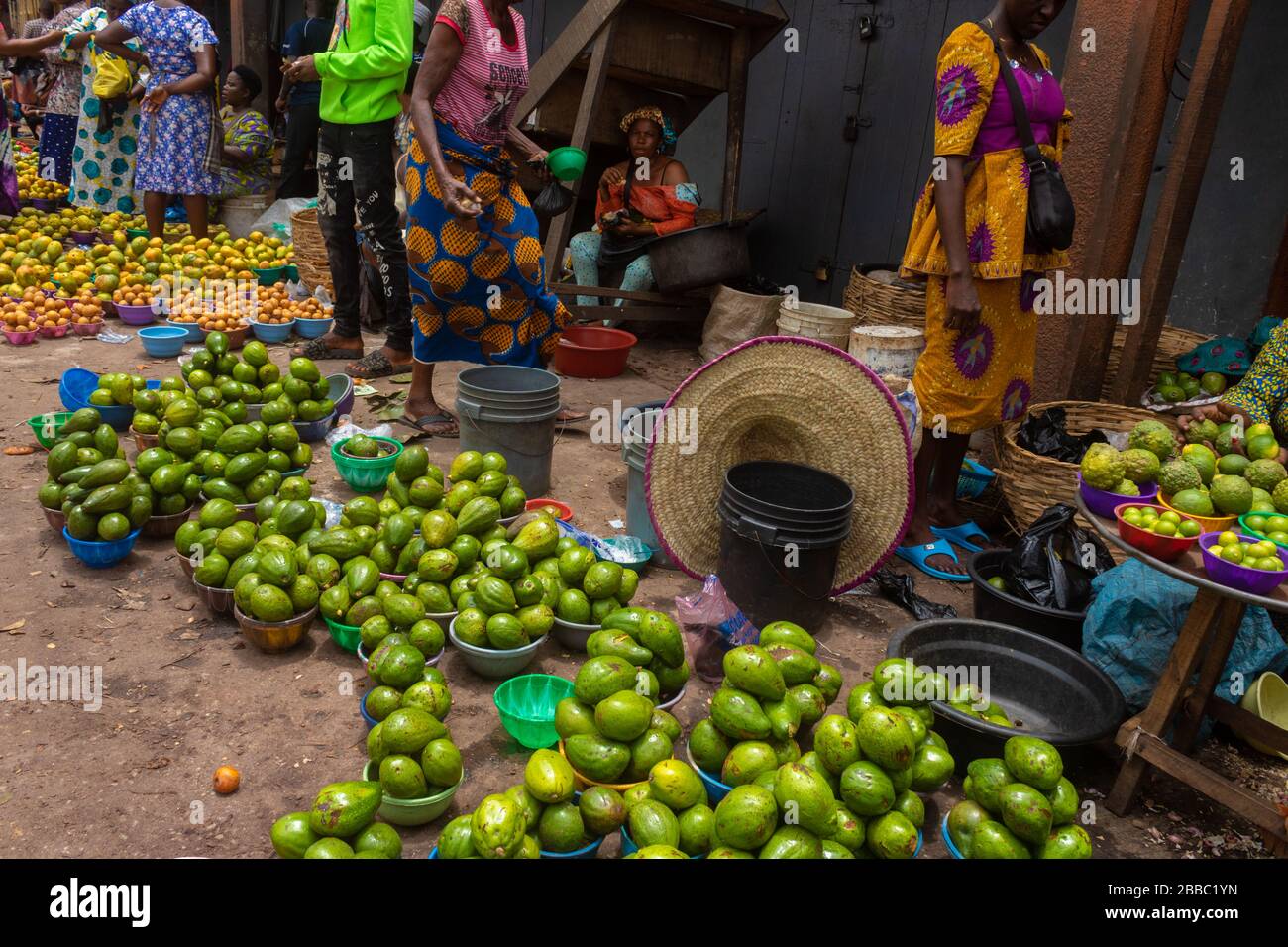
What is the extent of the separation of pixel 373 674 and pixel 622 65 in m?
5.70

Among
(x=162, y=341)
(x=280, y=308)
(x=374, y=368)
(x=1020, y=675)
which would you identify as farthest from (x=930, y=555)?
(x=162, y=341)

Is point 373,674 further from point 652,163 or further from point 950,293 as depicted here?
point 652,163

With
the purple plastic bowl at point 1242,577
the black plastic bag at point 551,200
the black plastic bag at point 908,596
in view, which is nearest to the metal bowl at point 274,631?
the black plastic bag at point 908,596

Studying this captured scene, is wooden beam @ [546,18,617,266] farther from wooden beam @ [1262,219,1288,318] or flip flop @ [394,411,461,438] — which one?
wooden beam @ [1262,219,1288,318]

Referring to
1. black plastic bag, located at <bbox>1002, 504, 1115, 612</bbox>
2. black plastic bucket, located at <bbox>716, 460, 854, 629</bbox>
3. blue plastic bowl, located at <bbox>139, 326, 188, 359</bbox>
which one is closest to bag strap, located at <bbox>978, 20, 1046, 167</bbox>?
black plastic bag, located at <bbox>1002, 504, 1115, 612</bbox>

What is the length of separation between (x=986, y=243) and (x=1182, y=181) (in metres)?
1.56

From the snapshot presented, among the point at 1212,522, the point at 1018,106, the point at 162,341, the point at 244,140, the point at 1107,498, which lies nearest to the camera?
the point at 1212,522

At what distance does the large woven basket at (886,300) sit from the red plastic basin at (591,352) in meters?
1.74

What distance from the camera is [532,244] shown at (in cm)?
499

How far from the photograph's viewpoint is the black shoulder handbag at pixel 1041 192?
3.66 metres

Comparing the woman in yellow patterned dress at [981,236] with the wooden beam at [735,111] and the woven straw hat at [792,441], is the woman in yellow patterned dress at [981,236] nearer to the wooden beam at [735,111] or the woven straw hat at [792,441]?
the woven straw hat at [792,441]

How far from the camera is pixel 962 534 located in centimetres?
461

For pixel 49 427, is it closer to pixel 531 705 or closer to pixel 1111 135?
pixel 531 705

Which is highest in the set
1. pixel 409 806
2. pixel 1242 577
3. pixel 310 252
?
pixel 310 252
